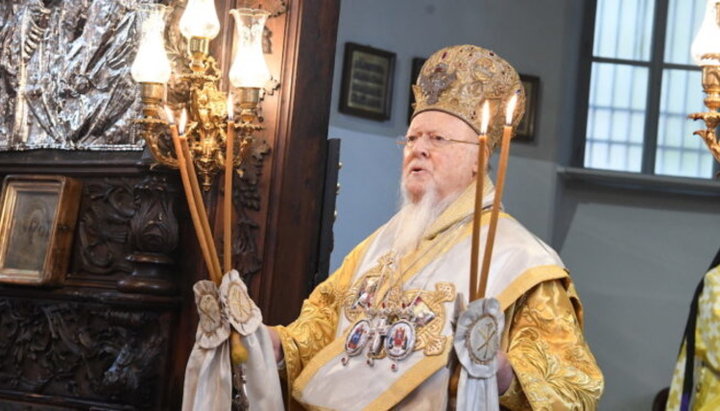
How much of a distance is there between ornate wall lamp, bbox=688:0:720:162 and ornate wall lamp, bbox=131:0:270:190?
1561 mm

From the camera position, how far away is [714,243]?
8.88 meters

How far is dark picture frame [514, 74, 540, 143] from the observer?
28.7 feet

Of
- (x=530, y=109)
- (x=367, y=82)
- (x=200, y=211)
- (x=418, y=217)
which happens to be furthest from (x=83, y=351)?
(x=530, y=109)

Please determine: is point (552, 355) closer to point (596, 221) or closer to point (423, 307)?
point (423, 307)

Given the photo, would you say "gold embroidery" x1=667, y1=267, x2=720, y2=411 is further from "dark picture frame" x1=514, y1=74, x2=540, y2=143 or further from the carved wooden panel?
"dark picture frame" x1=514, y1=74, x2=540, y2=143

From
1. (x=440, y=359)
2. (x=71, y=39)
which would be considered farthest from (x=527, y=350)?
(x=71, y=39)

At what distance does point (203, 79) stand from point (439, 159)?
141cm

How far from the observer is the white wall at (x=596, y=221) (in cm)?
869

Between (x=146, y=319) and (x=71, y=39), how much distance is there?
4.75 ft

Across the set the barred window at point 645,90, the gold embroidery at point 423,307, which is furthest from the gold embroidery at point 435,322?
the barred window at point 645,90

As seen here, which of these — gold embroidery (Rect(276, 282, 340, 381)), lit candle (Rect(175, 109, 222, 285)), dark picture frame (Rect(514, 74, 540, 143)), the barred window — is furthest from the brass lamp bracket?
the barred window

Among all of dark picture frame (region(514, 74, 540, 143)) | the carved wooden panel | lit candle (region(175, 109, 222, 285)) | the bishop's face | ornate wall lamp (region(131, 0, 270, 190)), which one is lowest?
the carved wooden panel

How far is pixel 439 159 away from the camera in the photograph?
12.7 feet

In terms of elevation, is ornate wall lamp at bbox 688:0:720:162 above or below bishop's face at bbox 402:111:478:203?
above
